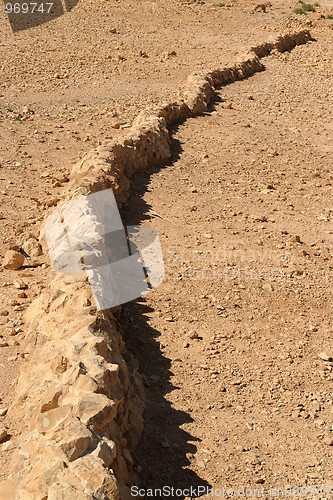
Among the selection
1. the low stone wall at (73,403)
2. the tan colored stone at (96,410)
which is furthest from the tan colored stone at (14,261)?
the tan colored stone at (96,410)

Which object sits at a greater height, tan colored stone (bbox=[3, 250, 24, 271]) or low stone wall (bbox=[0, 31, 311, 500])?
low stone wall (bbox=[0, 31, 311, 500])

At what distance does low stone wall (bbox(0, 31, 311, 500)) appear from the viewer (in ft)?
12.8

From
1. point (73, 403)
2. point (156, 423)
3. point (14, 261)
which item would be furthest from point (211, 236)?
point (73, 403)

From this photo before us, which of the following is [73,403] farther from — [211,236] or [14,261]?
[211,236]

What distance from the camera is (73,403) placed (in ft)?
14.7

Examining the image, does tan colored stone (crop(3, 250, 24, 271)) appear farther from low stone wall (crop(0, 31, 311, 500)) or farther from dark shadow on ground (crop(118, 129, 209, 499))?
dark shadow on ground (crop(118, 129, 209, 499))

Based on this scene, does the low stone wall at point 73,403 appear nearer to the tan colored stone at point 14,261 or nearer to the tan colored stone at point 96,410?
the tan colored stone at point 96,410

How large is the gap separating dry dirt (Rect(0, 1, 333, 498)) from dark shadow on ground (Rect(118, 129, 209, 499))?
1 cm

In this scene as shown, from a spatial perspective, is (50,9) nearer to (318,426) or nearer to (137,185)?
(137,185)

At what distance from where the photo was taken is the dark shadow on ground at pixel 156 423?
201 inches

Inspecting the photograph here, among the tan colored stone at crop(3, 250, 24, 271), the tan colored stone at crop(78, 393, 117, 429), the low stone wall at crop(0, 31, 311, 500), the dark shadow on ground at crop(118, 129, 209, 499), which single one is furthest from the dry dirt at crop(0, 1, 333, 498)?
the tan colored stone at crop(78, 393, 117, 429)

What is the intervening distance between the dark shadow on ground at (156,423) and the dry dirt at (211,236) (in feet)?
0.04

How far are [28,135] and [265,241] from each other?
4.40m

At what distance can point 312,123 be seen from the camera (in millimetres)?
13242
